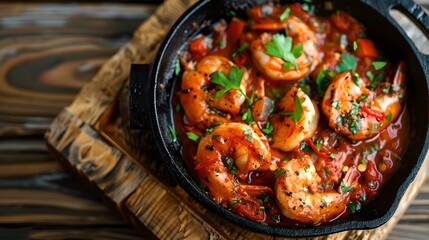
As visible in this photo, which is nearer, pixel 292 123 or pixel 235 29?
pixel 292 123

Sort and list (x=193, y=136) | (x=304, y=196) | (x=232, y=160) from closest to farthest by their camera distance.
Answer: (x=304, y=196), (x=232, y=160), (x=193, y=136)

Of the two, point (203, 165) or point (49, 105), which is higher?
point (203, 165)

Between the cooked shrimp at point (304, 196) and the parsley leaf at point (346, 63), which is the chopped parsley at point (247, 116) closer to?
the cooked shrimp at point (304, 196)

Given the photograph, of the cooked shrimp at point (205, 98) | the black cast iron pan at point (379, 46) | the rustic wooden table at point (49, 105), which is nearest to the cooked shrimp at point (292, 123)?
the cooked shrimp at point (205, 98)

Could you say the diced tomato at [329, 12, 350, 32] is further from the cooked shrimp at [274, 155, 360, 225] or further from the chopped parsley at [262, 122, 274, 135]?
the cooked shrimp at [274, 155, 360, 225]

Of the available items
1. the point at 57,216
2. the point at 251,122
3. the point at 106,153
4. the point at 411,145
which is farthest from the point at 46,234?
the point at 411,145

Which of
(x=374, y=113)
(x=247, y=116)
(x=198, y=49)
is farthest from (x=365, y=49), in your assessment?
(x=198, y=49)

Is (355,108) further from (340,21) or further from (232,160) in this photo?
(232,160)

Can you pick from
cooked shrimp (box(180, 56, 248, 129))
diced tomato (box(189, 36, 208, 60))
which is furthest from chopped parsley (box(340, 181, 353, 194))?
diced tomato (box(189, 36, 208, 60))
